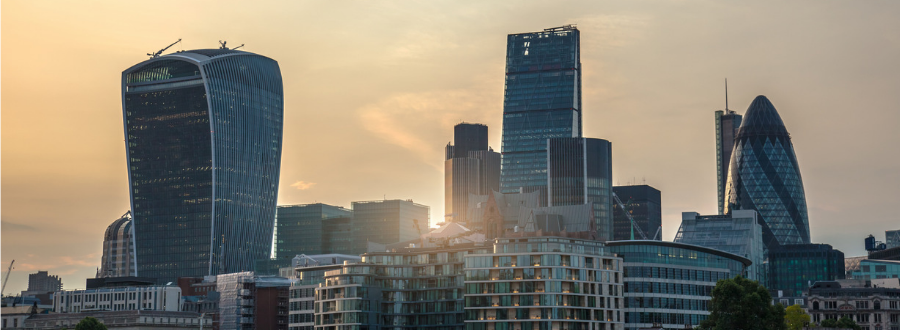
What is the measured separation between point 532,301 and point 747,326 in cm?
3561

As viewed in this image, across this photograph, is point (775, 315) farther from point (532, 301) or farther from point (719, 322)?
point (532, 301)

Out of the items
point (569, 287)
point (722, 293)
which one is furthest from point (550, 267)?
point (722, 293)

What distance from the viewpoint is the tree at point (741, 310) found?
184 m

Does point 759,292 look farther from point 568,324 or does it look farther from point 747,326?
point 568,324

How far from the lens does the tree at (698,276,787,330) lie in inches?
7244

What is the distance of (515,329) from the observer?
197125 mm

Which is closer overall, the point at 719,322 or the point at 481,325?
the point at 719,322

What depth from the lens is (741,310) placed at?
184m

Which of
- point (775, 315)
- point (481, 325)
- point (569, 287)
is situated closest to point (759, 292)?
point (775, 315)

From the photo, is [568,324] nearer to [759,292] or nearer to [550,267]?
[550,267]

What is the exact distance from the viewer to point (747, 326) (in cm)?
18412

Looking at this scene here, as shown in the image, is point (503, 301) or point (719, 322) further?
point (503, 301)

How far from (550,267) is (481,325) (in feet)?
50.4

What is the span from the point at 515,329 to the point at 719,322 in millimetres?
34014
